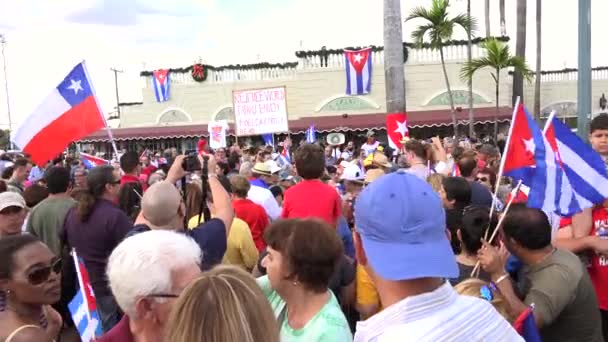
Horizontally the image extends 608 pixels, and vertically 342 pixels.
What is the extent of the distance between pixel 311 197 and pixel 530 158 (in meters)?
1.71

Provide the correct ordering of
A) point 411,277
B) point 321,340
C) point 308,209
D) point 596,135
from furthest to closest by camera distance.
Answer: point 308,209 < point 596,135 < point 321,340 < point 411,277

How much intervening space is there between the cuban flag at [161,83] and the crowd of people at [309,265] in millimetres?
28619

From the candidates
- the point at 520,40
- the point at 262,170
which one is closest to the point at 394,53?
the point at 262,170

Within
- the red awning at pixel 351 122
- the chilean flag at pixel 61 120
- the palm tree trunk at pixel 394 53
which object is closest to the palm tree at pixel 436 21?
the palm tree trunk at pixel 394 53

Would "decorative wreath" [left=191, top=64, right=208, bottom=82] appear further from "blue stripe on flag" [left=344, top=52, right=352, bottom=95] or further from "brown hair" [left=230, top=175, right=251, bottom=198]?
"brown hair" [left=230, top=175, right=251, bottom=198]

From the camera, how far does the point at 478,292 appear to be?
2.20 metres

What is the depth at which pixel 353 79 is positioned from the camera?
97.8ft

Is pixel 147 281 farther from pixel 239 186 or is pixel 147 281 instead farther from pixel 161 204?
pixel 239 186

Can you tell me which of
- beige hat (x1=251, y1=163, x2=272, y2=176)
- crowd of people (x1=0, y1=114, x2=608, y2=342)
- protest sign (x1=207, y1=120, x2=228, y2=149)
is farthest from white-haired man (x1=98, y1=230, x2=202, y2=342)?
protest sign (x1=207, y1=120, x2=228, y2=149)

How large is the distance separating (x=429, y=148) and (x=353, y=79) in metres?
23.5

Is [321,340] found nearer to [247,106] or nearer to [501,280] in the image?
[501,280]

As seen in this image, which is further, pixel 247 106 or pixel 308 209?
pixel 247 106

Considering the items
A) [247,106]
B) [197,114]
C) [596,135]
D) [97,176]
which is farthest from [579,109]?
[197,114]

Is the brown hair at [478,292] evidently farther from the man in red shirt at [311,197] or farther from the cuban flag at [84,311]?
the man in red shirt at [311,197]
